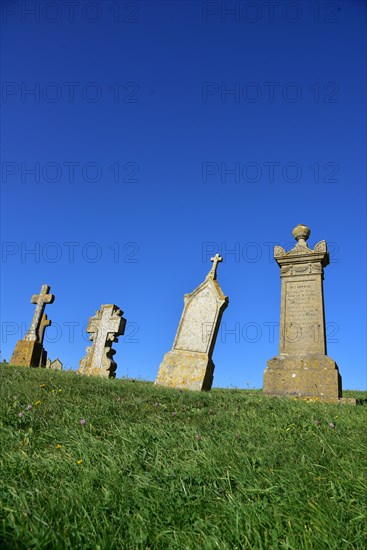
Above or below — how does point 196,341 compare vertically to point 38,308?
below

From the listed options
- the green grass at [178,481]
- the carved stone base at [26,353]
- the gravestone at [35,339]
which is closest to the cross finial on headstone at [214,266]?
the gravestone at [35,339]

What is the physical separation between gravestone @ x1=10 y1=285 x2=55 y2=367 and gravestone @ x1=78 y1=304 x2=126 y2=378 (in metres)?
1.51

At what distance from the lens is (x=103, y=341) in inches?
507

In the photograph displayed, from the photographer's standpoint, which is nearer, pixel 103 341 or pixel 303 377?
pixel 303 377

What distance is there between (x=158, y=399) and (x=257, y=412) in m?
1.64

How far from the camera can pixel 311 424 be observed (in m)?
4.50

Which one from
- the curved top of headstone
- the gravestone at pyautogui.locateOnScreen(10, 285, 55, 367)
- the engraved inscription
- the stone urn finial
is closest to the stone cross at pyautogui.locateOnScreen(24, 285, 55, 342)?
the gravestone at pyautogui.locateOnScreen(10, 285, 55, 367)

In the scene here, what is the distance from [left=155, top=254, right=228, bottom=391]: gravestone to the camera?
9.98 m

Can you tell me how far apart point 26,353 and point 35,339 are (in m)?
0.56

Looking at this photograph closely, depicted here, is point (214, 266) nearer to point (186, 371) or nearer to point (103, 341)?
point (186, 371)

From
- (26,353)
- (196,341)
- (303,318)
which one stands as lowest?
(26,353)

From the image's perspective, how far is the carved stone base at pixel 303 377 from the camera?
9.00 metres

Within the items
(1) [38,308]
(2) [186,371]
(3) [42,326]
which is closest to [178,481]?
(2) [186,371]

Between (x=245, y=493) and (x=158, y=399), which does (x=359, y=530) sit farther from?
(x=158, y=399)
